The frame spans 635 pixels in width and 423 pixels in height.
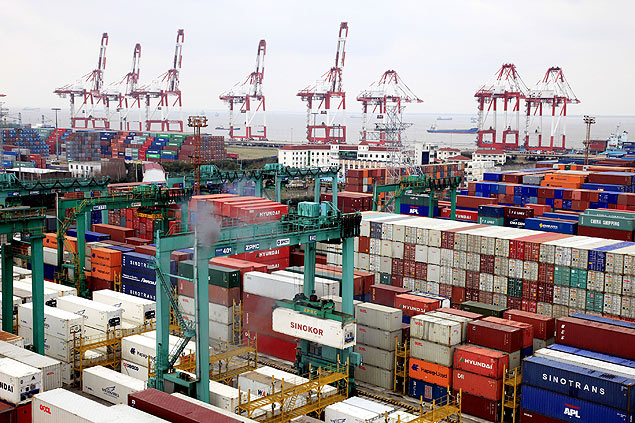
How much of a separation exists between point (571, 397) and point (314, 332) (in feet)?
29.2

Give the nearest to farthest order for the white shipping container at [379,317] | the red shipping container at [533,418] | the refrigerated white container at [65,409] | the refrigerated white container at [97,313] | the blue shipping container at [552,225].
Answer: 1. the refrigerated white container at [65,409]
2. the red shipping container at [533,418]
3. the white shipping container at [379,317]
4. the refrigerated white container at [97,313]
5. the blue shipping container at [552,225]

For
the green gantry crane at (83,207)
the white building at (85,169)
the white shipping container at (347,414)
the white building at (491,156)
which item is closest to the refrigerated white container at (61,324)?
the green gantry crane at (83,207)

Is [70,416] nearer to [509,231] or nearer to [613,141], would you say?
[509,231]

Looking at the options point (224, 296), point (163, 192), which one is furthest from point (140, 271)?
point (224, 296)

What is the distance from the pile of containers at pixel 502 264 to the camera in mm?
29266

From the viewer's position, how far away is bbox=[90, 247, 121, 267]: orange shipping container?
36.2 metres

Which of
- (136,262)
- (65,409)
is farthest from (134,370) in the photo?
(136,262)

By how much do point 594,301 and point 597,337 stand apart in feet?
22.4

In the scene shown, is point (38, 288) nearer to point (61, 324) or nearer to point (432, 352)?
point (61, 324)

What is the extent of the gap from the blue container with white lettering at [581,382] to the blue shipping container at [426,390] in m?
3.59

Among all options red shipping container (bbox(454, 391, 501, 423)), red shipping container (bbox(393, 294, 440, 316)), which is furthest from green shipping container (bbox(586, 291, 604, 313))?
red shipping container (bbox(454, 391, 501, 423))

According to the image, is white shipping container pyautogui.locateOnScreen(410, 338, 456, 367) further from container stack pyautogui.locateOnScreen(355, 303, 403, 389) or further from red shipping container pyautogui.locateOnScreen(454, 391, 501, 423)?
red shipping container pyautogui.locateOnScreen(454, 391, 501, 423)

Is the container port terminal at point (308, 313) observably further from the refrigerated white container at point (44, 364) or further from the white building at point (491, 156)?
the white building at point (491, 156)

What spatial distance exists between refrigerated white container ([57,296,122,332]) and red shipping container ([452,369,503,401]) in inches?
581
